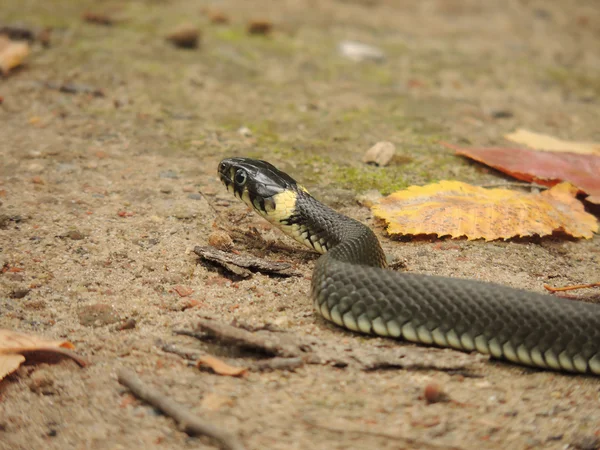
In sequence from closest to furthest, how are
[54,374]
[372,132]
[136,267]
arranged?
[54,374] → [136,267] → [372,132]

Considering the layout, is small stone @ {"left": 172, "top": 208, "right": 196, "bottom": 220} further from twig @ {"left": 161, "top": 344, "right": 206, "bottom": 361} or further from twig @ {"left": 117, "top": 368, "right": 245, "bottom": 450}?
twig @ {"left": 117, "top": 368, "right": 245, "bottom": 450}

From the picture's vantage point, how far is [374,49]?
323 inches

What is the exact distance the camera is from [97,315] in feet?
11.1

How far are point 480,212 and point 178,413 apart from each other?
99.1 inches

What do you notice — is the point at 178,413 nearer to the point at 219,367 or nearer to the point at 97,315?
the point at 219,367

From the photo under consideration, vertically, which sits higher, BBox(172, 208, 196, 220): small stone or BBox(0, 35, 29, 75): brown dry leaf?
BBox(0, 35, 29, 75): brown dry leaf

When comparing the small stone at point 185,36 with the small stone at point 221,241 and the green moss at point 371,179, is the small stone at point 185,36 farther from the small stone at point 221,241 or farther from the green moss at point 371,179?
the small stone at point 221,241

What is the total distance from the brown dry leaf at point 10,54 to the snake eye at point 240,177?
132 inches

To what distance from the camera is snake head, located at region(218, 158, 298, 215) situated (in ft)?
14.1

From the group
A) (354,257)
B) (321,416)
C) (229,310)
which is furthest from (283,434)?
(354,257)

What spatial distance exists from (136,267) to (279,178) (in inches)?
42.3

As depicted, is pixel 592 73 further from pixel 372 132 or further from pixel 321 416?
pixel 321 416

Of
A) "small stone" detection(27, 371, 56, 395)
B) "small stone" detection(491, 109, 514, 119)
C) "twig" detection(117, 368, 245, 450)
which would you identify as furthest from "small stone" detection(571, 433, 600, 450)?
"small stone" detection(491, 109, 514, 119)

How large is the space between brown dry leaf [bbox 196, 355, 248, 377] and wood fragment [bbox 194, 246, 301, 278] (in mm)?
849
